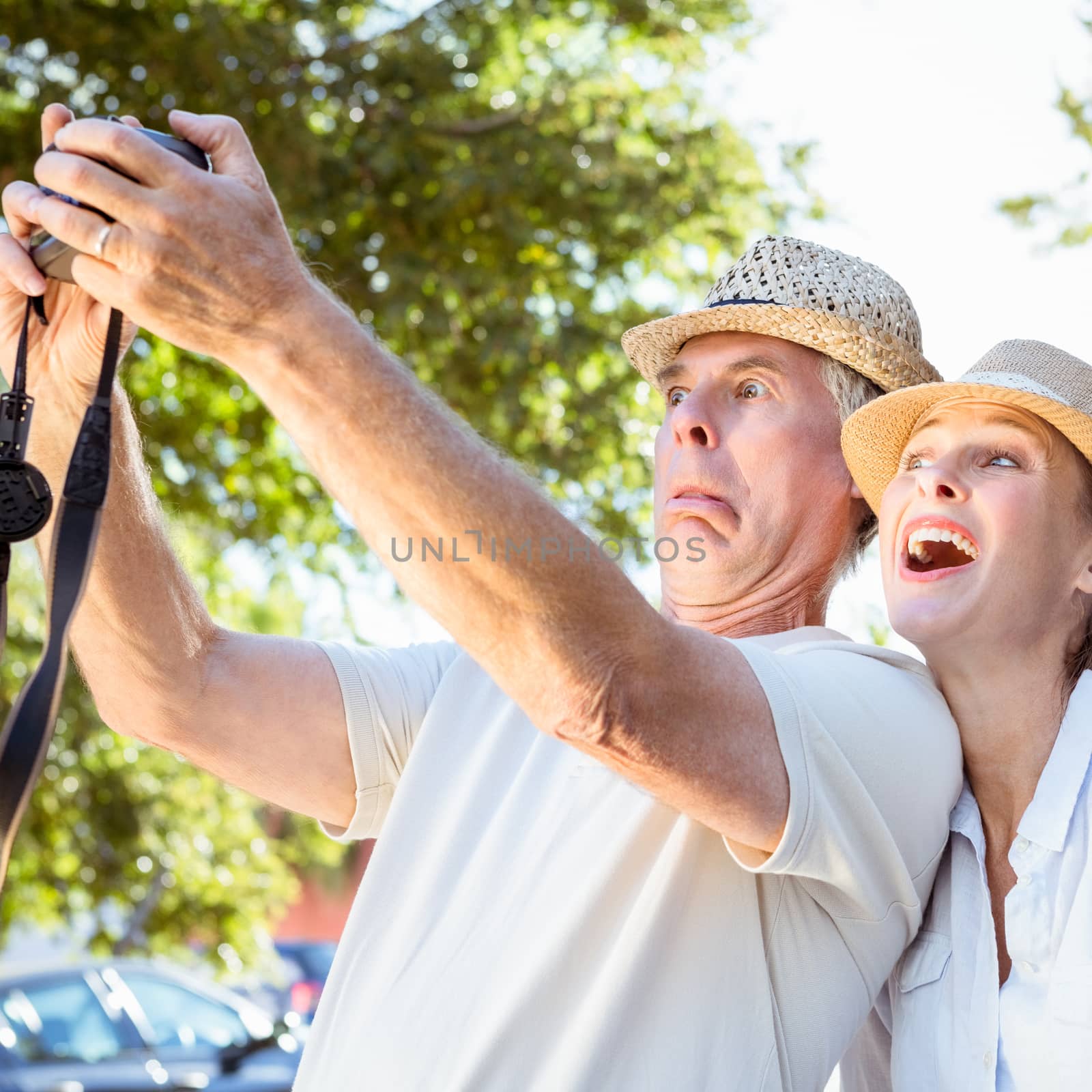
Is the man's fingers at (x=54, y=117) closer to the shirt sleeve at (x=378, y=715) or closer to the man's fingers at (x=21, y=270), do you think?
the man's fingers at (x=21, y=270)

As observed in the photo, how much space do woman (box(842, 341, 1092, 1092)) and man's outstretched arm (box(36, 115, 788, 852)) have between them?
26.6 inches

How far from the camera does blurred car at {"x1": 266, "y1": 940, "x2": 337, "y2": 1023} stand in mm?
14398

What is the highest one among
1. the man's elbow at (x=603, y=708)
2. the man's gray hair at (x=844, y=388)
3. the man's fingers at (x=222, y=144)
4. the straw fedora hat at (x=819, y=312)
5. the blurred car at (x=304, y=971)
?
the straw fedora hat at (x=819, y=312)

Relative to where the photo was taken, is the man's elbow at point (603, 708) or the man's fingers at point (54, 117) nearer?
the man's elbow at point (603, 708)

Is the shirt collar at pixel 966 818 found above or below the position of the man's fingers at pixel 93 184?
below

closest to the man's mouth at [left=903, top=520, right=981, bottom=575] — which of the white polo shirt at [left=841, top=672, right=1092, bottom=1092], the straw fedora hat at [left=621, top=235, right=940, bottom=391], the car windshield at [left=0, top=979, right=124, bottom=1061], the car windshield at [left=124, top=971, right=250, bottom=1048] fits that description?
the white polo shirt at [left=841, top=672, right=1092, bottom=1092]

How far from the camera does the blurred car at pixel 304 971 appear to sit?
14.4 metres

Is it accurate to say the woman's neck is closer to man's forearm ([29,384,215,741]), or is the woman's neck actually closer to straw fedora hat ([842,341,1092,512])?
straw fedora hat ([842,341,1092,512])

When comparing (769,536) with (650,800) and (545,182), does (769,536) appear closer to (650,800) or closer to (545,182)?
(650,800)

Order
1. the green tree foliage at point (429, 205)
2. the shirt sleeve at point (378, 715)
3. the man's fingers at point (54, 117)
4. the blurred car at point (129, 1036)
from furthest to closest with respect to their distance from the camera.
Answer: the blurred car at point (129, 1036)
the green tree foliage at point (429, 205)
the shirt sleeve at point (378, 715)
the man's fingers at point (54, 117)

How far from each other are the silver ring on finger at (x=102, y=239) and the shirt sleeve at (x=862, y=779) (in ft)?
2.86

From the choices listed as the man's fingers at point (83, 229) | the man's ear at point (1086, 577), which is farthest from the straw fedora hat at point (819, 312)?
the man's fingers at point (83, 229)

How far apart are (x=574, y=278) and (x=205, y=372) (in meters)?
1.96

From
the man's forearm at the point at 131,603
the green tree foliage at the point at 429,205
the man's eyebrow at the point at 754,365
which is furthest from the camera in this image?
the green tree foliage at the point at 429,205
